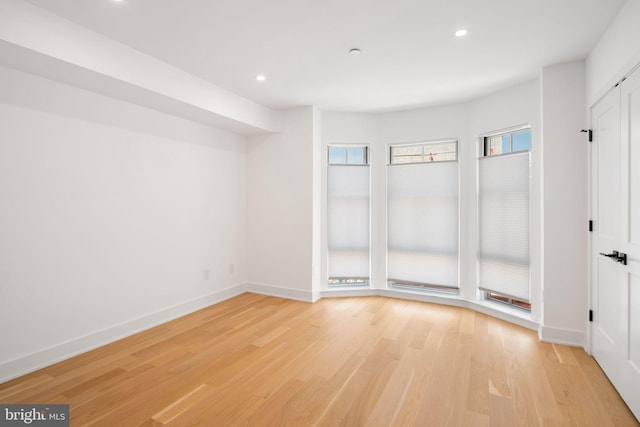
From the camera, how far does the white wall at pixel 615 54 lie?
2.13 metres

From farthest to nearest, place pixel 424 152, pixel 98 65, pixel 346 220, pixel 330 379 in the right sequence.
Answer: pixel 346 220, pixel 424 152, pixel 98 65, pixel 330 379

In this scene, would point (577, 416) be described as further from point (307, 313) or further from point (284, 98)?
point (284, 98)

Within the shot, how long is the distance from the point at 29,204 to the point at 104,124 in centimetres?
106

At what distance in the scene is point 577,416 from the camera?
2.10 metres

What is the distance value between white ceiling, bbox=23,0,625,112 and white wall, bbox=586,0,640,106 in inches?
3.7

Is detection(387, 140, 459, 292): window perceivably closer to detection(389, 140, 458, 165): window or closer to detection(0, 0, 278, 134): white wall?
detection(389, 140, 458, 165): window

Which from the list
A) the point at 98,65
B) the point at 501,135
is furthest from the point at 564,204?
the point at 98,65

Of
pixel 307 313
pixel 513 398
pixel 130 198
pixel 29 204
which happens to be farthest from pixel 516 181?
pixel 29 204

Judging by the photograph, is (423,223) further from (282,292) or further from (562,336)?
(282,292)

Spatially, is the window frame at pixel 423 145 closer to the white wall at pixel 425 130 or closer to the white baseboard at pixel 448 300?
the white wall at pixel 425 130

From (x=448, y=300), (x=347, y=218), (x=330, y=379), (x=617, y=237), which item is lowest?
(x=330, y=379)

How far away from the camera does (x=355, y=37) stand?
2.73 meters

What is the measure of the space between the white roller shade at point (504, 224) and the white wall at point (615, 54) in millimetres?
1074

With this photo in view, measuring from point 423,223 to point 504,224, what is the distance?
111 centimetres
